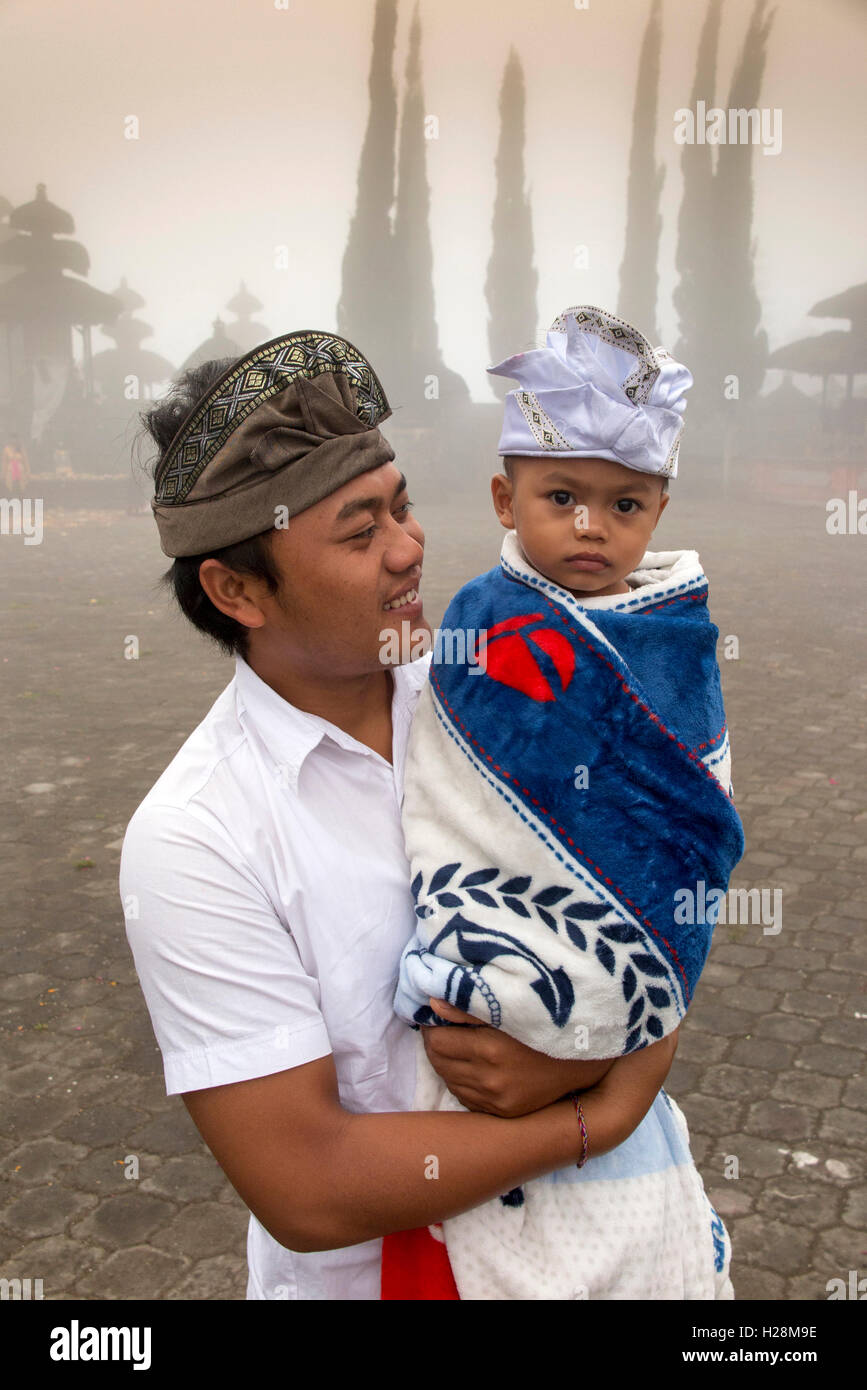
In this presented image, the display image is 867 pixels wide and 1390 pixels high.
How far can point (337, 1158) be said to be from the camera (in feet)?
5.11

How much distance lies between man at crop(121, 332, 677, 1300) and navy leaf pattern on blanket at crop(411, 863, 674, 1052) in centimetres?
8

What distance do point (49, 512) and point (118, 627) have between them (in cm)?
1934

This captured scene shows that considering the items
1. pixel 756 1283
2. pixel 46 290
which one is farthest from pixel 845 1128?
pixel 46 290

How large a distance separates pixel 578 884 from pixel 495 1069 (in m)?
0.29

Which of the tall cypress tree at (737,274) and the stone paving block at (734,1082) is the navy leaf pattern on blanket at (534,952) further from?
the tall cypress tree at (737,274)

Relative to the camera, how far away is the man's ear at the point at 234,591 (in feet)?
6.04

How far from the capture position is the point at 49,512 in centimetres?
3250

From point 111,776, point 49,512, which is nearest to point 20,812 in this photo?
point 111,776

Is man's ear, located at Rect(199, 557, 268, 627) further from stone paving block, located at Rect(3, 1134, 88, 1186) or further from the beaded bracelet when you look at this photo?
stone paving block, located at Rect(3, 1134, 88, 1186)

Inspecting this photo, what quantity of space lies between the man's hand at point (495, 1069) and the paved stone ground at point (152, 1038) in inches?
84.0

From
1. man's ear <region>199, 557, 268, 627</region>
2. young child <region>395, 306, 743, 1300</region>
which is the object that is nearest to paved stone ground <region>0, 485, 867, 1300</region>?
young child <region>395, 306, 743, 1300</region>

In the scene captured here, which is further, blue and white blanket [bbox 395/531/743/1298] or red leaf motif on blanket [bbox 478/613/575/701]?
red leaf motif on blanket [bbox 478/613/575/701]

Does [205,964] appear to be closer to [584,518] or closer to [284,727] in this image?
[284,727]

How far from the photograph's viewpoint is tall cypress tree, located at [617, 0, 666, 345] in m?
41.4
